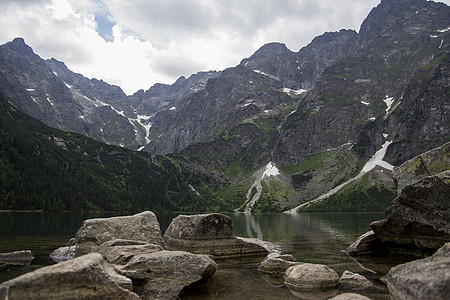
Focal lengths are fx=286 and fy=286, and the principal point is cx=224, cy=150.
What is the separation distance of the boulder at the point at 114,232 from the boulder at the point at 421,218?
18.6 m

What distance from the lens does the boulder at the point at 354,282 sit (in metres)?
15.4

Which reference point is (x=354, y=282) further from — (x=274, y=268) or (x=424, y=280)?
(x=424, y=280)

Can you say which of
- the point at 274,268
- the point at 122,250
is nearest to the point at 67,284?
the point at 122,250

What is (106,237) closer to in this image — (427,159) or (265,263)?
(265,263)

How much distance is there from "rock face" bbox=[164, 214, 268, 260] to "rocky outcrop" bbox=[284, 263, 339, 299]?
9633mm

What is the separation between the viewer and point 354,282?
51.7 feet

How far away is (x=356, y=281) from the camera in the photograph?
51.8 feet

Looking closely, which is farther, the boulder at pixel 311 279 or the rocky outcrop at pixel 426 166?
the rocky outcrop at pixel 426 166

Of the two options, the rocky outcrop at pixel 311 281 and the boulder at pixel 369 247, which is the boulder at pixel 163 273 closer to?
the rocky outcrop at pixel 311 281

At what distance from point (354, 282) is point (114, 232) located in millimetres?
16509

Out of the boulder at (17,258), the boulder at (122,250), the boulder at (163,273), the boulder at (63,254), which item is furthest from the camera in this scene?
the boulder at (63,254)

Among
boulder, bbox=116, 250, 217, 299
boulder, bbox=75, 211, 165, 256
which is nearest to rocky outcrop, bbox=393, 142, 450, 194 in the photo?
boulder, bbox=116, 250, 217, 299

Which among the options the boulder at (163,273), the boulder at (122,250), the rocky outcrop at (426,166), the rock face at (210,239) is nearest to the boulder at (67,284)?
the boulder at (163,273)

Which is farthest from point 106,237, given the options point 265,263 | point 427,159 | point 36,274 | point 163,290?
point 427,159
